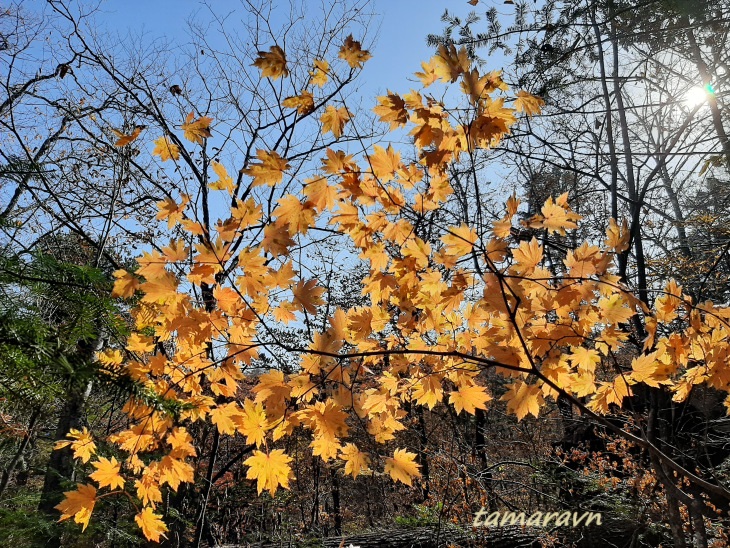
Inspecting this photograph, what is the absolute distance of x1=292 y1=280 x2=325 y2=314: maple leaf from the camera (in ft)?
4.78

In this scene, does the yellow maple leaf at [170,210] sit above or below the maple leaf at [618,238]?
above

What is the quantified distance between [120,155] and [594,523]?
5.54m

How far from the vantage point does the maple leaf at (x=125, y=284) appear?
1.20 m

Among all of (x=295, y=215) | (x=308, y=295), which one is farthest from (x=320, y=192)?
(x=308, y=295)

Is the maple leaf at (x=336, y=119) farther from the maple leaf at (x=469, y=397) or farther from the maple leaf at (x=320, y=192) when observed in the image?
the maple leaf at (x=469, y=397)

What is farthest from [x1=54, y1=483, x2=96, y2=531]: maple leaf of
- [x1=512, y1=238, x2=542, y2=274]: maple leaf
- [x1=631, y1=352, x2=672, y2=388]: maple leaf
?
[x1=631, y1=352, x2=672, y2=388]: maple leaf

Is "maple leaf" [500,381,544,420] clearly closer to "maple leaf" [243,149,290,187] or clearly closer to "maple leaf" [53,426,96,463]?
"maple leaf" [243,149,290,187]

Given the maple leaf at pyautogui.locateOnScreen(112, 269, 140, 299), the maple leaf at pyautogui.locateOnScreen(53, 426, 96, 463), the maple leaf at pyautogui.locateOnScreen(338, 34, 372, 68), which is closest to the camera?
the maple leaf at pyautogui.locateOnScreen(112, 269, 140, 299)

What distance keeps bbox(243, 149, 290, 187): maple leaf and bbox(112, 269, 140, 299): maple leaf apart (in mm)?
497

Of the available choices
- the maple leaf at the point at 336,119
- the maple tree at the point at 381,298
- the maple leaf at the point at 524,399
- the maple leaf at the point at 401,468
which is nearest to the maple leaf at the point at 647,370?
the maple tree at the point at 381,298

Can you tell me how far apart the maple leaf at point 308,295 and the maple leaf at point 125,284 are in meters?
0.49

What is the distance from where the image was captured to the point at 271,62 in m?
1.77

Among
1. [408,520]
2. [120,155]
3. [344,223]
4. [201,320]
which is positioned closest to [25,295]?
[201,320]

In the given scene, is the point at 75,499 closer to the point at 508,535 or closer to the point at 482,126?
the point at 482,126
